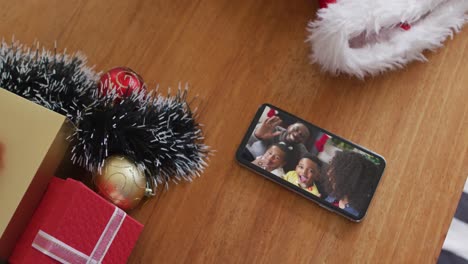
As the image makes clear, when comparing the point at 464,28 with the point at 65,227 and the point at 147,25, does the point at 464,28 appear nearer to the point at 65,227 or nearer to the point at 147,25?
the point at 147,25

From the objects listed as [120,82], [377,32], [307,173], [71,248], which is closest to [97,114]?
[120,82]

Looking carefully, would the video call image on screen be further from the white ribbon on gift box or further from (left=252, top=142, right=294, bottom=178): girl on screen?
the white ribbon on gift box

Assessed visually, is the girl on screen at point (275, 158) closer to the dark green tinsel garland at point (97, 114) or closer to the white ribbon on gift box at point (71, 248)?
the dark green tinsel garland at point (97, 114)

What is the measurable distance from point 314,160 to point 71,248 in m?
0.37

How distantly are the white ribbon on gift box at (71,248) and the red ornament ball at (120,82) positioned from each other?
0.17 m

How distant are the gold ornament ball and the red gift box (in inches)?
1.2

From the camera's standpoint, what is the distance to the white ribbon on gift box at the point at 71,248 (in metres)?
0.60

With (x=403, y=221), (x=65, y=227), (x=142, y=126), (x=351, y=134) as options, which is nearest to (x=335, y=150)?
(x=351, y=134)

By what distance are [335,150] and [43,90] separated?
0.44 meters

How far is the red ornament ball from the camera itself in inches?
26.8

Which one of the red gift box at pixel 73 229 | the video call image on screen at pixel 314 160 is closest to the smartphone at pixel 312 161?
the video call image on screen at pixel 314 160

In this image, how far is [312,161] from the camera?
2.37 ft

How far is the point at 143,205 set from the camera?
71 centimetres

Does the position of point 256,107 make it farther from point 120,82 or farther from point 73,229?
point 73,229
